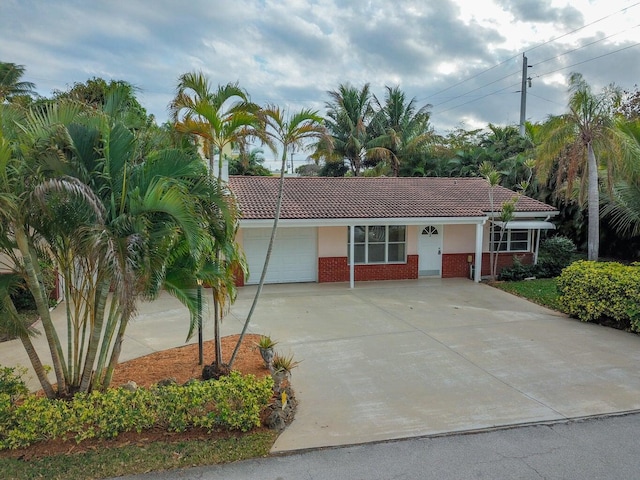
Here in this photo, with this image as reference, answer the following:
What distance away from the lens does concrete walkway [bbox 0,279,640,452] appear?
216 inches

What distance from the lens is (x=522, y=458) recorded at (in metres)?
4.59

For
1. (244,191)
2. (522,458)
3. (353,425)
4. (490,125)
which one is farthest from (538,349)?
(490,125)

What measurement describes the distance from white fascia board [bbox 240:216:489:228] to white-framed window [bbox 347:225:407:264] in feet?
3.45

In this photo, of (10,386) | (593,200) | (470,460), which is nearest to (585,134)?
(593,200)

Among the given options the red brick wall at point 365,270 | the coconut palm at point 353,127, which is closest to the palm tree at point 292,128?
the red brick wall at point 365,270

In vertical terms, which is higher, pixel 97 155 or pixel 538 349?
pixel 97 155

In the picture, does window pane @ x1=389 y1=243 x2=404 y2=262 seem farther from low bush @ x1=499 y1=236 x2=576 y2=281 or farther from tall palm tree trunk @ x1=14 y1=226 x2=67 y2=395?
tall palm tree trunk @ x1=14 y1=226 x2=67 y2=395

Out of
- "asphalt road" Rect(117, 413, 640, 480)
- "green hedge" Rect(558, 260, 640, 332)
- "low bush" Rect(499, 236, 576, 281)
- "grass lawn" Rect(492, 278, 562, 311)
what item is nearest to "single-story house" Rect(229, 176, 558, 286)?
"low bush" Rect(499, 236, 576, 281)

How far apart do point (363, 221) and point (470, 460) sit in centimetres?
939

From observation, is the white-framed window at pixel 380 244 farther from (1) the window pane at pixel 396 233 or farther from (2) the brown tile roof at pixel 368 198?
(2) the brown tile roof at pixel 368 198

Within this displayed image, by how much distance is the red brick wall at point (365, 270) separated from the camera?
14.5m

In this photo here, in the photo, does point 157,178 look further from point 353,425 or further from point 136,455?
point 353,425

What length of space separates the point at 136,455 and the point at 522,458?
4.07 meters

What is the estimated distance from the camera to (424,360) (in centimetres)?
750
